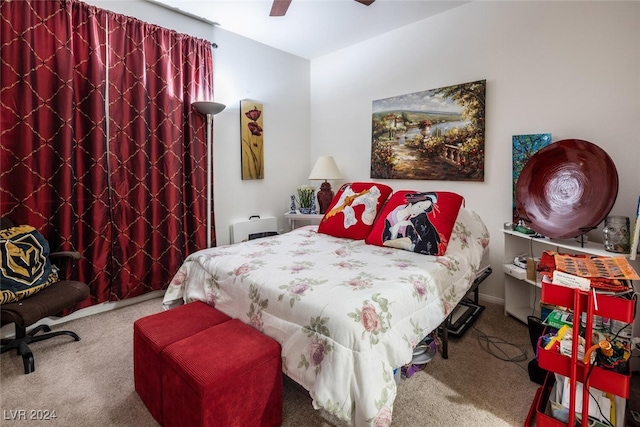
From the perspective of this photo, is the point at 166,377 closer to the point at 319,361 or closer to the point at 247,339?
the point at 247,339

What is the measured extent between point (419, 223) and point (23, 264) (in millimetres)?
2628

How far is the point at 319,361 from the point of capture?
4.42 ft

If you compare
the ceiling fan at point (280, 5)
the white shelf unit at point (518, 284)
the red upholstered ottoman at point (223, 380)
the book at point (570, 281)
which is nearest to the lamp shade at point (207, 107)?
the ceiling fan at point (280, 5)

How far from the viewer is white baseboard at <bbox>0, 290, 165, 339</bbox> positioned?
237cm

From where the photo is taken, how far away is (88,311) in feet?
8.93

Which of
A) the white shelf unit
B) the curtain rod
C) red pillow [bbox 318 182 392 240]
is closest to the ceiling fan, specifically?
the curtain rod

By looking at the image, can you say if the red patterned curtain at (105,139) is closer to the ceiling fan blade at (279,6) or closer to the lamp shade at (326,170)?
the ceiling fan blade at (279,6)

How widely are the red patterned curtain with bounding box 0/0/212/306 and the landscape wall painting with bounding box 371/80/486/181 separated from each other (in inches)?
76.0

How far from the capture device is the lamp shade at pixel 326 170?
384cm

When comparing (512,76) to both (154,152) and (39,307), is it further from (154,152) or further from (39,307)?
(39,307)

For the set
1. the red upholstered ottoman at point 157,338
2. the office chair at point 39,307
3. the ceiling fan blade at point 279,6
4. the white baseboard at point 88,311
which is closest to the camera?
the red upholstered ottoman at point 157,338

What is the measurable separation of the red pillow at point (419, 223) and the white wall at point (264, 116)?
1.85 m

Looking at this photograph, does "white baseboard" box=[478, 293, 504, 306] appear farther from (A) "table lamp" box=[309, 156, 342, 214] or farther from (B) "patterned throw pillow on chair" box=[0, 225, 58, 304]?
(B) "patterned throw pillow on chair" box=[0, 225, 58, 304]

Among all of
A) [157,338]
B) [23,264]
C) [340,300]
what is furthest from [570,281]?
[23,264]
